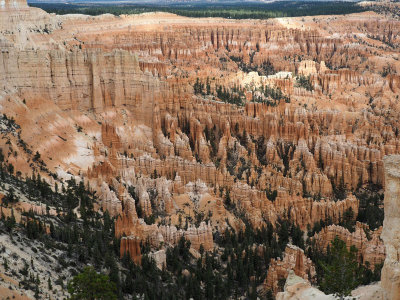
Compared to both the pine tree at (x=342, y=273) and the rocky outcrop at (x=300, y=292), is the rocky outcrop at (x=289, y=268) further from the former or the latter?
the pine tree at (x=342, y=273)

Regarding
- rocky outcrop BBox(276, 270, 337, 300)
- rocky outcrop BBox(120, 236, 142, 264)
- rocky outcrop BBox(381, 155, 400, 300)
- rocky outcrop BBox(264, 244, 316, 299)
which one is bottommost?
rocky outcrop BBox(264, 244, 316, 299)

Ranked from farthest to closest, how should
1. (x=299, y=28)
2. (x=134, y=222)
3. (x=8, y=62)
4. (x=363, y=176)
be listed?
(x=299, y=28)
(x=363, y=176)
(x=8, y=62)
(x=134, y=222)

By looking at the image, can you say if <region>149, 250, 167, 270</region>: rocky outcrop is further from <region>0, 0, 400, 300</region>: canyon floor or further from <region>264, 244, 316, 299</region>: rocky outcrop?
<region>264, 244, 316, 299</region>: rocky outcrop

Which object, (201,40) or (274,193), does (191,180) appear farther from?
(201,40)

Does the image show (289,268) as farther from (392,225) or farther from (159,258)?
(392,225)

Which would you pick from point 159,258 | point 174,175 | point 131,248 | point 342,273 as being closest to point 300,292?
→ point 342,273

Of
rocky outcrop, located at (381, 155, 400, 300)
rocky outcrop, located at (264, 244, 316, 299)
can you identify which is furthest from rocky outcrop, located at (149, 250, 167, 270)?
rocky outcrop, located at (381, 155, 400, 300)

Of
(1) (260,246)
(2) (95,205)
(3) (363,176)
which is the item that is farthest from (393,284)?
(3) (363,176)
